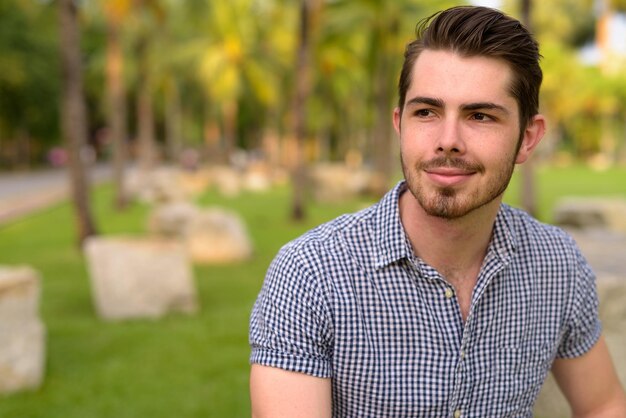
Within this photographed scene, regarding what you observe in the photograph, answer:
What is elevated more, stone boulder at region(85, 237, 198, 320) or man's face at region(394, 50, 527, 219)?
man's face at region(394, 50, 527, 219)

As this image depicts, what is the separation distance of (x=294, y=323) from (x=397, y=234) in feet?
1.02

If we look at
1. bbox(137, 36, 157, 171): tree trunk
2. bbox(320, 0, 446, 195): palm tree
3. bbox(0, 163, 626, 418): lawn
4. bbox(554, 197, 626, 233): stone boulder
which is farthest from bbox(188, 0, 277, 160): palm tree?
bbox(554, 197, 626, 233): stone boulder

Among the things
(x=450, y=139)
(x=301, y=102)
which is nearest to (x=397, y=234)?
(x=450, y=139)

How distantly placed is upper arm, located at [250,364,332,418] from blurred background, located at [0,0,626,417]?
129cm

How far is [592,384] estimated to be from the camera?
2035 mm

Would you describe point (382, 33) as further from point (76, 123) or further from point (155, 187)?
point (76, 123)

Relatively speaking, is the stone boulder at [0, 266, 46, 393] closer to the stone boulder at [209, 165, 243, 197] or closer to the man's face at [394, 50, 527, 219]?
the man's face at [394, 50, 527, 219]

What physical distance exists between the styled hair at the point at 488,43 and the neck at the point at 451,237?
23 centimetres

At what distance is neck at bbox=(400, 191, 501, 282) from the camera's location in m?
1.81

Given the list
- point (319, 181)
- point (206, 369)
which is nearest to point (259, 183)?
point (319, 181)

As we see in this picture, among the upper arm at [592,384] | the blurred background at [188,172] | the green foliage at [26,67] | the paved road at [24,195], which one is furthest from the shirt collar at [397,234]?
the green foliage at [26,67]

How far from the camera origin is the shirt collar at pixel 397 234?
70.4 inches

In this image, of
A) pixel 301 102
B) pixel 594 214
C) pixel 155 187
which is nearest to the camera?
pixel 594 214

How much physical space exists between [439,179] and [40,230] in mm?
13880
